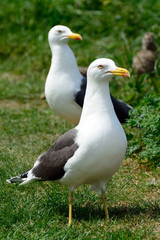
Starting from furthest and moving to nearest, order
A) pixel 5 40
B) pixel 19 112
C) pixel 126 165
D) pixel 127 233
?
pixel 5 40, pixel 19 112, pixel 126 165, pixel 127 233

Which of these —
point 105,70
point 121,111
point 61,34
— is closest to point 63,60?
point 61,34

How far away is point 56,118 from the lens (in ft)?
23.3

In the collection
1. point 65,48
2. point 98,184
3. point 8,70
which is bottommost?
point 8,70

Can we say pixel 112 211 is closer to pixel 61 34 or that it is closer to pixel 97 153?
pixel 97 153

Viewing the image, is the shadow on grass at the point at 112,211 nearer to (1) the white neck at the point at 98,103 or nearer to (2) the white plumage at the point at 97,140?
(2) the white plumage at the point at 97,140

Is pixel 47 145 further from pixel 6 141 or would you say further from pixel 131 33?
pixel 131 33

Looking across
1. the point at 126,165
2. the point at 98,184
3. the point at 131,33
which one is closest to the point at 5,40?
the point at 131,33

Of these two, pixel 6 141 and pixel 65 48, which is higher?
pixel 65 48

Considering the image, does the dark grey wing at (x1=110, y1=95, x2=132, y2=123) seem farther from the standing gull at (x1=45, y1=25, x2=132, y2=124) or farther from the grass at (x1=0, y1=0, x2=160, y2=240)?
the grass at (x1=0, y1=0, x2=160, y2=240)

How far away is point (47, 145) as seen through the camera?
19.4 feet

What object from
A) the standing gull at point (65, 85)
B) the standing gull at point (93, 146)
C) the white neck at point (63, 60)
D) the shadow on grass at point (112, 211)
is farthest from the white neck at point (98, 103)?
the white neck at point (63, 60)

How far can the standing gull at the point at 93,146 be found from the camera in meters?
3.70

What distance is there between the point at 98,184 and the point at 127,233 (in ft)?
1.87

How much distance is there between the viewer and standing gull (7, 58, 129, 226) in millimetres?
3703
